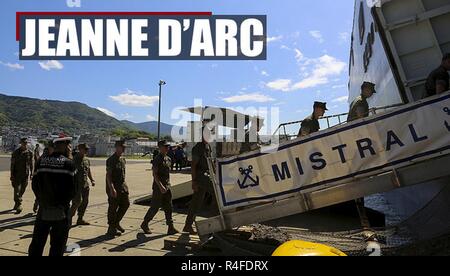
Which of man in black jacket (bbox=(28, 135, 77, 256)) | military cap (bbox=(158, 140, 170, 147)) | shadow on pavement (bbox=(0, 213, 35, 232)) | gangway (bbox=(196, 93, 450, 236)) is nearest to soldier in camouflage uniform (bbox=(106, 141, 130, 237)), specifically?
military cap (bbox=(158, 140, 170, 147))

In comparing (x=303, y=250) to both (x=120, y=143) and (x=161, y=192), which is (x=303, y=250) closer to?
(x=161, y=192)

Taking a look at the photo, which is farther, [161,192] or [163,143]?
[163,143]

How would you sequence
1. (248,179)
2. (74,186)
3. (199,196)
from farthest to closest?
(199,196), (248,179), (74,186)

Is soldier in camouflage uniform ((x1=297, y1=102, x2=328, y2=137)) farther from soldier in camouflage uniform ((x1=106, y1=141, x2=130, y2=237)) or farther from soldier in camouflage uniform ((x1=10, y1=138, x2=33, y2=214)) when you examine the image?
soldier in camouflage uniform ((x1=10, y1=138, x2=33, y2=214))

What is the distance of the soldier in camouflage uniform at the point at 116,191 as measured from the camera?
6.27 meters

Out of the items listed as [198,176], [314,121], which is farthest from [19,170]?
[314,121]

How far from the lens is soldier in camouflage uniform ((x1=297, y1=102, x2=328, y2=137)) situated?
5699 mm

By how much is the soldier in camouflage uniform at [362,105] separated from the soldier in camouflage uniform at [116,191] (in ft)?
13.0

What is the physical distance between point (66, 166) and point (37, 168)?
35cm

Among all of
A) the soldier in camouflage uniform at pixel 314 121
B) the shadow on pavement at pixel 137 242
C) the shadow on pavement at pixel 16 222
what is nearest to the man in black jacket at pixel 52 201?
the shadow on pavement at pixel 137 242

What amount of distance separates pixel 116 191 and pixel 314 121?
3.57 m

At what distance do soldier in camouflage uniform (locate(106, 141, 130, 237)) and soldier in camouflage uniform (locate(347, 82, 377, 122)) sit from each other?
395 cm

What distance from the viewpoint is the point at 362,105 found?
570cm
